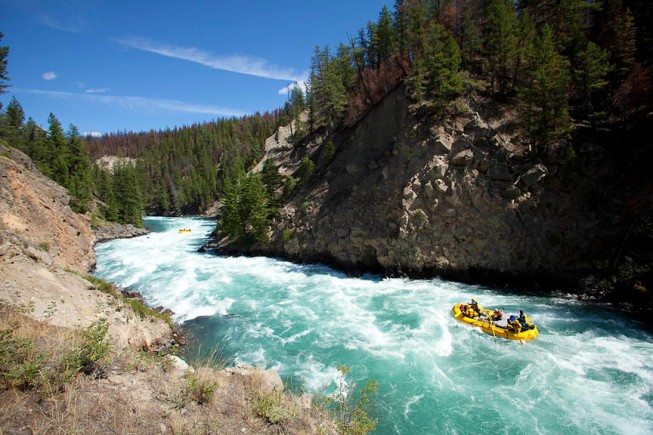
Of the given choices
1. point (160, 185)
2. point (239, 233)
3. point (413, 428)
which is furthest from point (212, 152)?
point (413, 428)

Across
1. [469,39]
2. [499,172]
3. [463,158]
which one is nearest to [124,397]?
[463,158]

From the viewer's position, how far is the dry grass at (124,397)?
16.9 feet

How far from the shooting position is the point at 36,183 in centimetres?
2555

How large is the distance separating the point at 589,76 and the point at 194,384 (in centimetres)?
3163

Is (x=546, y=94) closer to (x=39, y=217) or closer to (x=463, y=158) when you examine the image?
(x=463, y=158)

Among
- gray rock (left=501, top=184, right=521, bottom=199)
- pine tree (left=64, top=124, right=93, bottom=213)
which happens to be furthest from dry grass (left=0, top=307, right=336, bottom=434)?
pine tree (left=64, top=124, right=93, bottom=213)

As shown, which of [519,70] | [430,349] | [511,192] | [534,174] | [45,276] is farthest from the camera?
[519,70]

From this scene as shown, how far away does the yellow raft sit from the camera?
15.6 metres

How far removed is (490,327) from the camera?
649 inches

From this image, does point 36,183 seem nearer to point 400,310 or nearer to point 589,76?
point 400,310

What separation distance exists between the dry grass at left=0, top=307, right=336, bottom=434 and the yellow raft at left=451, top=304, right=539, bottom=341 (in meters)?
12.7

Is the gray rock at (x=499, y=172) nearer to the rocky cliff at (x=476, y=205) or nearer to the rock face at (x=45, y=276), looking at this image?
the rocky cliff at (x=476, y=205)

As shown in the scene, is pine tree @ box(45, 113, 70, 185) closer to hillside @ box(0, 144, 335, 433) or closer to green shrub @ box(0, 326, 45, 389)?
hillside @ box(0, 144, 335, 433)

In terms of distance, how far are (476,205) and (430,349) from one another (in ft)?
43.1
